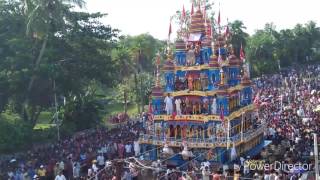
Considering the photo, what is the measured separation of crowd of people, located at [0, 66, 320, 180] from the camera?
24698 millimetres

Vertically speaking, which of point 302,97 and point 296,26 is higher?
point 296,26

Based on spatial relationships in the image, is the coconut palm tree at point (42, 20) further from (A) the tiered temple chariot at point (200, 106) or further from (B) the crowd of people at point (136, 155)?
(A) the tiered temple chariot at point (200, 106)

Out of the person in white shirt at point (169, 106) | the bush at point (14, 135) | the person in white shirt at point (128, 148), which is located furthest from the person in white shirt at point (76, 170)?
the bush at point (14, 135)

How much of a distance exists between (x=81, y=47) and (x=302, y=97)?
69.6 feet

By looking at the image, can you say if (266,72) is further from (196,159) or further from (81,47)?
(196,159)

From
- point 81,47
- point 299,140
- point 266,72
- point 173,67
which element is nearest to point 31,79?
point 81,47

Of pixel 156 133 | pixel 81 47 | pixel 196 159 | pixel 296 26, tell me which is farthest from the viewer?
pixel 296 26

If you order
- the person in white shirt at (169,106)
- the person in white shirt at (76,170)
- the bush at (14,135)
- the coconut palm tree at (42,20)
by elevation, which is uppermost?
the coconut palm tree at (42,20)

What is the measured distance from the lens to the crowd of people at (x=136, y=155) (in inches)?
972

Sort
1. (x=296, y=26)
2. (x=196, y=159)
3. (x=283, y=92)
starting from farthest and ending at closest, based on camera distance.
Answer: (x=296, y=26)
(x=283, y=92)
(x=196, y=159)

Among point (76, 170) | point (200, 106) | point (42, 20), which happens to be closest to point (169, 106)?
point (200, 106)

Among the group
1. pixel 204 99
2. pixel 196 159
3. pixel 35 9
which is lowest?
pixel 196 159

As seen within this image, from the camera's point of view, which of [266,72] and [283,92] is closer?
[283,92]

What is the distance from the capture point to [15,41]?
39.9 meters
